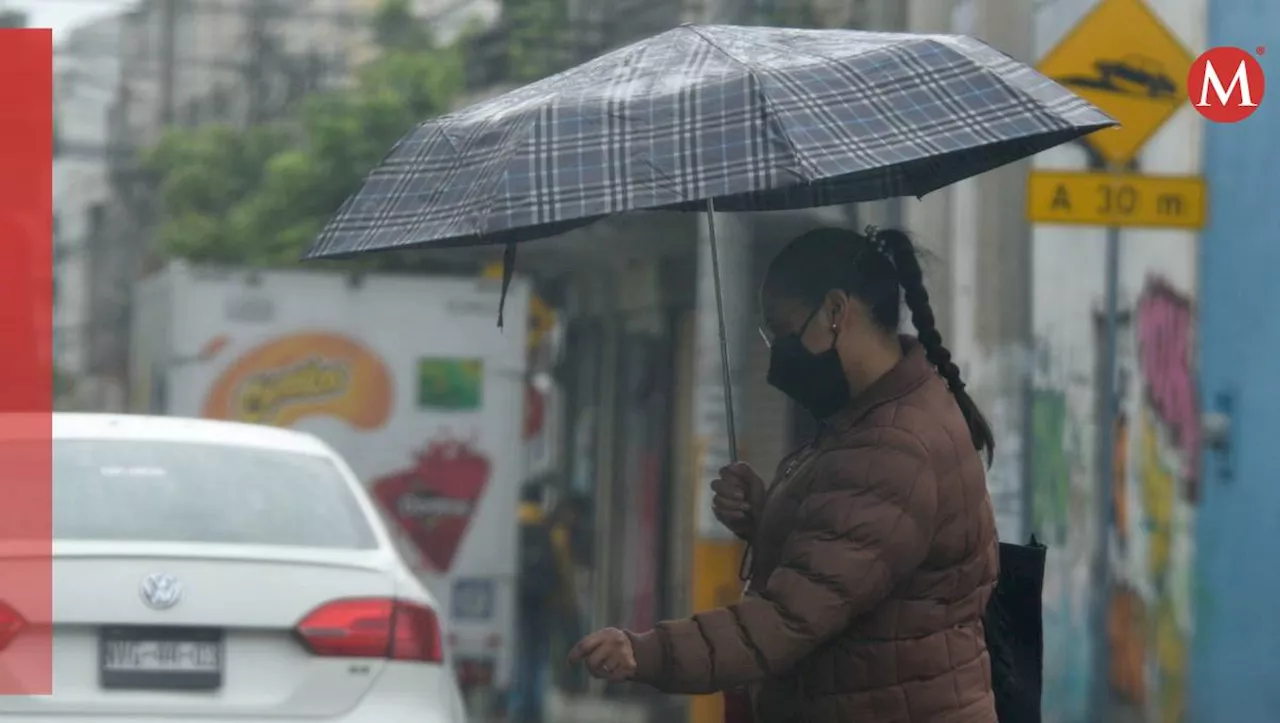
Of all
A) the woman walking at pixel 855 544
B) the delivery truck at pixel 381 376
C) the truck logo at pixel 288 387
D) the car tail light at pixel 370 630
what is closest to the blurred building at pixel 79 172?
the delivery truck at pixel 381 376

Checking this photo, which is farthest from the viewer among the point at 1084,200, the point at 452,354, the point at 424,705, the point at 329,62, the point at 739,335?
the point at 329,62

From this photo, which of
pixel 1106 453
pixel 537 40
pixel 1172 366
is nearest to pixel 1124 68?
pixel 1106 453

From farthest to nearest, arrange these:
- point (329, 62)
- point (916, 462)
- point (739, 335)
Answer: point (329, 62)
point (739, 335)
point (916, 462)

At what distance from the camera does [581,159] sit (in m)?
3.66

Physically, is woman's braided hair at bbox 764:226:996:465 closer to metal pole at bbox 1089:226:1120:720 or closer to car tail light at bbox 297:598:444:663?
car tail light at bbox 297:598:444:663

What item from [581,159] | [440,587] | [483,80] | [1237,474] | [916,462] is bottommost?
[440,587]

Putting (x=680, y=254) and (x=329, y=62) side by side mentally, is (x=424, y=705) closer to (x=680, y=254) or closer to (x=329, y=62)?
(x=680, y=254)

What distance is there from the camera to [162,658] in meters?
6.70

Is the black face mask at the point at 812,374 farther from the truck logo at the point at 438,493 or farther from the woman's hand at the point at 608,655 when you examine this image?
the truck logo at the point at 438,493

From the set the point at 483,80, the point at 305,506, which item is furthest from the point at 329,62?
the point at 305,506

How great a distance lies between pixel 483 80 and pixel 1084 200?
45.9ft

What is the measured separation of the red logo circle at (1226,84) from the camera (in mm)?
11523

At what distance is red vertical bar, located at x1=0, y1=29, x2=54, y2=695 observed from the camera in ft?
21.3

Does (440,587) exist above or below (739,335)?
below
